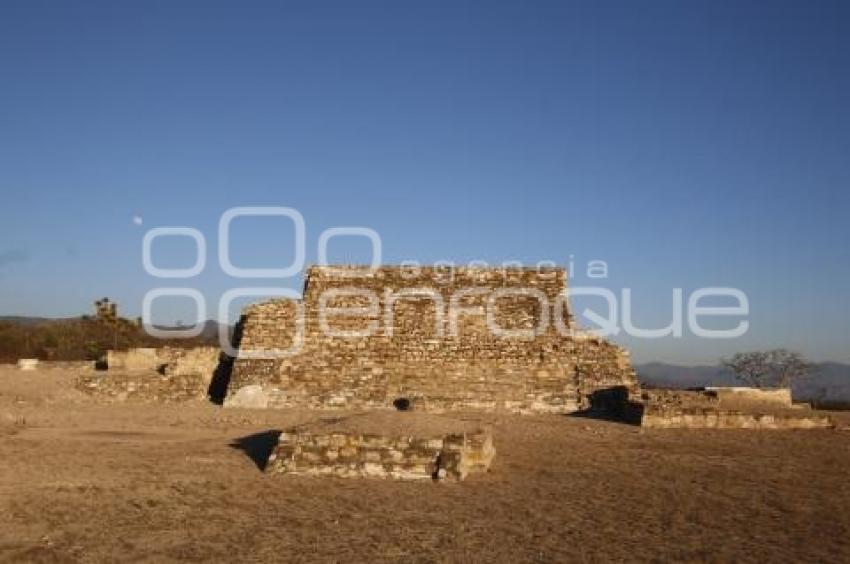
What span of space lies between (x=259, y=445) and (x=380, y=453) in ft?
11.5

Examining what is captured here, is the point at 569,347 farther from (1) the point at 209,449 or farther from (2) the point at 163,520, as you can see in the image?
(2) the point at 163,520

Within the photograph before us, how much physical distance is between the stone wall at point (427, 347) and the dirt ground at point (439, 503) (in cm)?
470

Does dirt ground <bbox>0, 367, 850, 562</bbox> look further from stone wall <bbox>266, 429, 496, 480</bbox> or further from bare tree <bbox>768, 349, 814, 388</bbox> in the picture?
bare tree <bbox>768, 349, 814, 388</bbox>

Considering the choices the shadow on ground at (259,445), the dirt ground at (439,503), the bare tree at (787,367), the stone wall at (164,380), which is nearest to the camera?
the dirt ground at (439,503)

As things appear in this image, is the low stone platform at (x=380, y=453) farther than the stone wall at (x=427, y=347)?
No

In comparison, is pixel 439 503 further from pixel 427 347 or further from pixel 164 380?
pixel 164 380

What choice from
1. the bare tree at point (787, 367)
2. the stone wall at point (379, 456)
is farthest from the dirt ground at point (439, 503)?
the bare tree at point (787, 367)

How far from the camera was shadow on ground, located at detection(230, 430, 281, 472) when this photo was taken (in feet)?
40.4

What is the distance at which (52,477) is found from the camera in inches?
423

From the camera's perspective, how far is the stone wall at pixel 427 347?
20.1m

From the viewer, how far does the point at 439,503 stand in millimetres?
9484

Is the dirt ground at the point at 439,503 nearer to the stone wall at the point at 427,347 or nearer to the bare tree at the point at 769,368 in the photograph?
the stone wall at the point at 427,347

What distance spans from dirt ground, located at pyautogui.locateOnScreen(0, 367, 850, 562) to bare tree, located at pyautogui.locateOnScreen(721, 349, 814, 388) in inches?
1188

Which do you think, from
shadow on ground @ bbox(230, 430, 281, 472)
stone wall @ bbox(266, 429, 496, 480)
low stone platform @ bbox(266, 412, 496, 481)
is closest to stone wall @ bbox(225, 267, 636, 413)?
shadow on ground @ bbox(230, 430, 281, 472)
